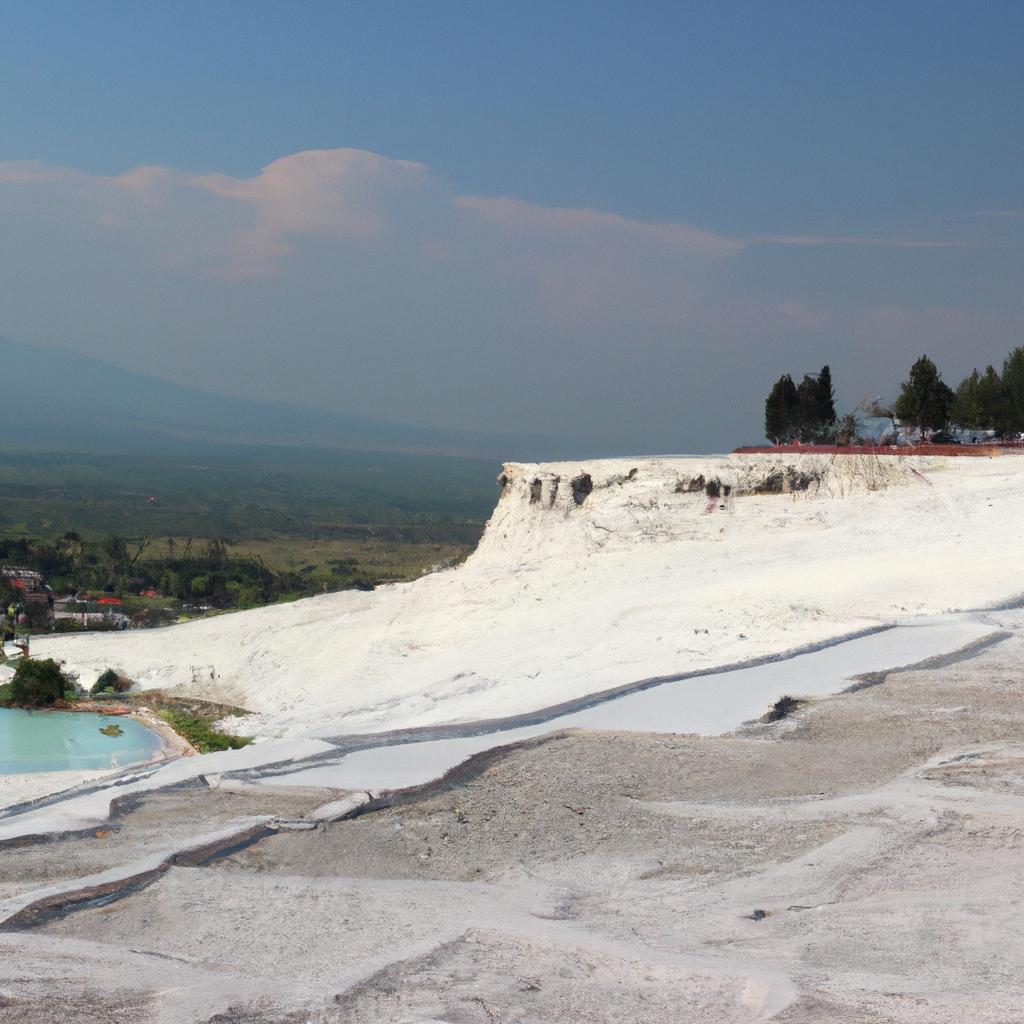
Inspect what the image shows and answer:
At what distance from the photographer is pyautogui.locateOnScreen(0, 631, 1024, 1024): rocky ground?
18.1 feet

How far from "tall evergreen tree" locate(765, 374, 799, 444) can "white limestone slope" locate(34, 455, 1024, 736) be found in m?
11.9

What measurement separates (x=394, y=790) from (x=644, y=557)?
40.2ft

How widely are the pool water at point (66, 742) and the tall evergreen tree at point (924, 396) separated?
81.6 ft

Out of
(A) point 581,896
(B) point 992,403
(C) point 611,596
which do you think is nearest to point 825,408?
(B) point 992,403

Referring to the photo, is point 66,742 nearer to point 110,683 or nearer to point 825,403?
point 110,683

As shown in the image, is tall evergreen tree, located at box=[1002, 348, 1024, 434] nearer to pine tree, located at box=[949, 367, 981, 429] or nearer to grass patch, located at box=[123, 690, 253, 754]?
pine tree, located at box=[949, 367, 981, 429]

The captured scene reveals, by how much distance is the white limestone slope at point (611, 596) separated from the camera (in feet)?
47.4

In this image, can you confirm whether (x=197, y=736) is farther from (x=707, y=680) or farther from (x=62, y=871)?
(x=62, y=871)

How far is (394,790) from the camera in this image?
8664mm

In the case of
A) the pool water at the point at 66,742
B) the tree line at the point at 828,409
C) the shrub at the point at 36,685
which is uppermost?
the tree line at the point at 828,409

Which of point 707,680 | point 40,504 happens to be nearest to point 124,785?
point 707,680

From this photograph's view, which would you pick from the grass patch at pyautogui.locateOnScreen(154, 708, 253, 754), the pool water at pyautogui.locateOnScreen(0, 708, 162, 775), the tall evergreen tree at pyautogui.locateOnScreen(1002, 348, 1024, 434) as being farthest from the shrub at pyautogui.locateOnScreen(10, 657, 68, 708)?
the tall evergreen tree at pyautogui.locateOnScreen(1002, 348, 1024, 434)

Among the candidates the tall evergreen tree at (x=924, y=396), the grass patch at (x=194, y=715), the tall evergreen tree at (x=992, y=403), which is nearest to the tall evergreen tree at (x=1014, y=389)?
the tall evergreen tree at (x=992, y=403)

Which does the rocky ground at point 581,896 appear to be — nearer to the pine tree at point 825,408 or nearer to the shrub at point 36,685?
the shrub at point 36,685
